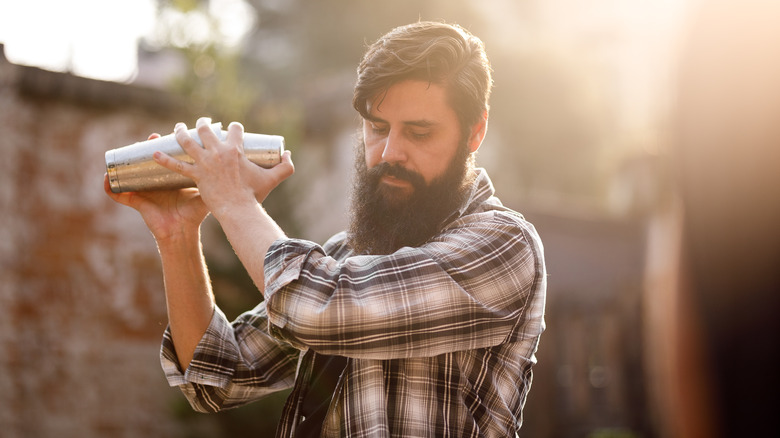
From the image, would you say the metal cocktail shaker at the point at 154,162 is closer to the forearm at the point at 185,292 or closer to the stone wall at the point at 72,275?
the forearm at the point at 185,292

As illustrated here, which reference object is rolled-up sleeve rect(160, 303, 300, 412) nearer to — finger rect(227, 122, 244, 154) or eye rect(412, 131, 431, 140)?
finger rect(227, 122, 244, 154)

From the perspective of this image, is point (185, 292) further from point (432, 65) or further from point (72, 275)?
point (72, 275)

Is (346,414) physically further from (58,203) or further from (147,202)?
(58,203)

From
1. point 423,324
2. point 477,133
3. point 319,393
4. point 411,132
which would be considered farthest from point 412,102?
point 319,393

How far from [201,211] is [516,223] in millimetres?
858

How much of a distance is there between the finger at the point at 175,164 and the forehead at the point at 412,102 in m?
0.53

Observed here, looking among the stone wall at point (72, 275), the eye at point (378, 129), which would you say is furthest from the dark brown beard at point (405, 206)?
the stone wall at point (72, 275)

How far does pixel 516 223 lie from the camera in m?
2.02

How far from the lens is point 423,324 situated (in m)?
1.75

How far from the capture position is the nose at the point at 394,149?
209 cm

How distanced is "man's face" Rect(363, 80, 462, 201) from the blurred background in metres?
0.37

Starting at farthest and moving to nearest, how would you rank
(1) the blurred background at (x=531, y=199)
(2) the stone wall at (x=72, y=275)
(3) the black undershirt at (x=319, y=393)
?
(2) the stone wall at (x=72, y=275), (3) the black undershirt at (x=319, y=393), (1) the blurred background at (x=531, y=199)

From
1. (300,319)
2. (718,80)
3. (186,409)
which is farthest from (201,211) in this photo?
(186,409)

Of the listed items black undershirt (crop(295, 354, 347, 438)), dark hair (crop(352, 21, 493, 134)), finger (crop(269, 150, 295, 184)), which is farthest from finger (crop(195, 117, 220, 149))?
black undershirt (crop(295, 354, 347, 438))
